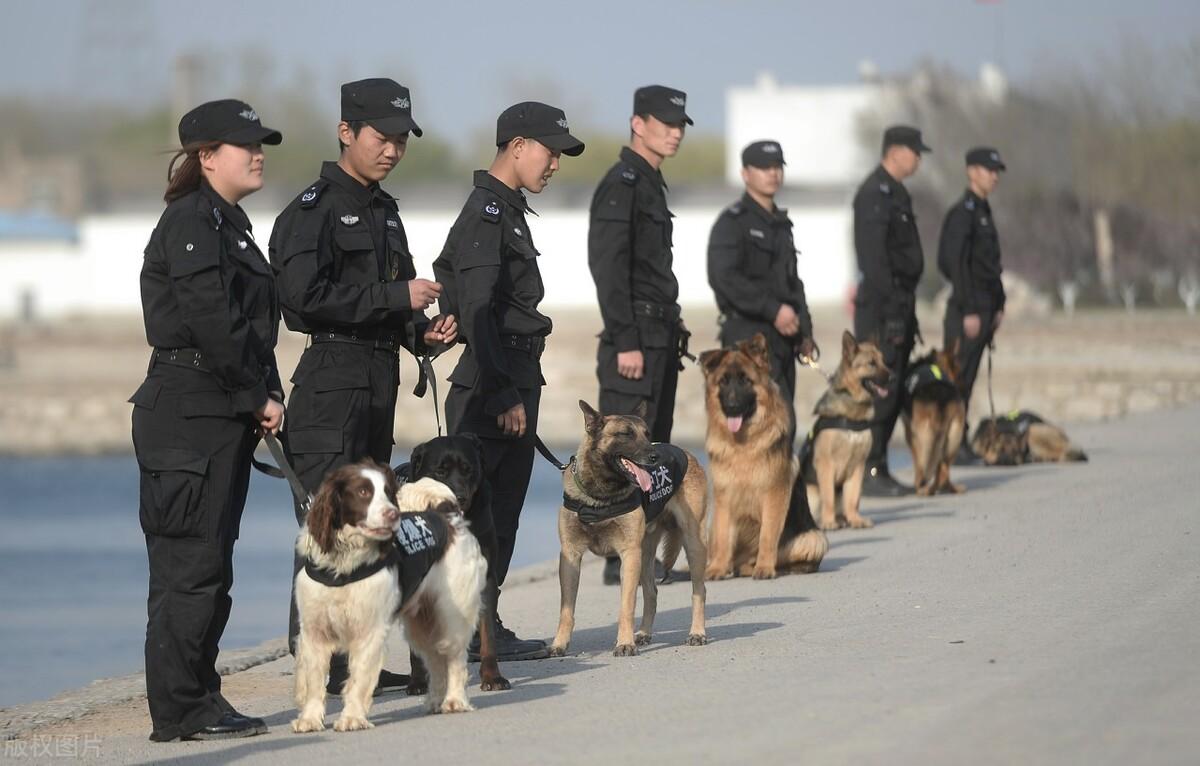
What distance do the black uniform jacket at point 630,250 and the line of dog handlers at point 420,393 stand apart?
2 centimetres

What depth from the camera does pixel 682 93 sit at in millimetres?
9641

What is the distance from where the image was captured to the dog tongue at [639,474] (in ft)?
24.0

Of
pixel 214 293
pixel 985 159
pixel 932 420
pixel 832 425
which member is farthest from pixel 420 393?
pixel 985 159

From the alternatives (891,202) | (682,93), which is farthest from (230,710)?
Answer: (891,202)

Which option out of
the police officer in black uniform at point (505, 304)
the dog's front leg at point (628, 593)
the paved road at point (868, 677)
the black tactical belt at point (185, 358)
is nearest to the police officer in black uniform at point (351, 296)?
the police officer in black uniform at point (505, 304)

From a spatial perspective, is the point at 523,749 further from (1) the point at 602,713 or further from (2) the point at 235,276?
(2) the point at 235,276

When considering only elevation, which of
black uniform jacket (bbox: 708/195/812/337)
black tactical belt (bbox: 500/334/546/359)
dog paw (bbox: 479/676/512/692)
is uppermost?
black uniform jacket (bbox: 708/195/812/337)

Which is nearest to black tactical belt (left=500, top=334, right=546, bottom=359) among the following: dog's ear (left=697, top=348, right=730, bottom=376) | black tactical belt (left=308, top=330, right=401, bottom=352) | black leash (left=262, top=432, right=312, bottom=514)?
black tactical belt (left=308, top=330, right=401, bottom=352)

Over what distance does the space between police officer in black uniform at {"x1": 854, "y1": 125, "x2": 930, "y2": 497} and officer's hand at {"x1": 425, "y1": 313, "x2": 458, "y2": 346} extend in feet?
21.1

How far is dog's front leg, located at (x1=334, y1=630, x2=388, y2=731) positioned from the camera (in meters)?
5.81

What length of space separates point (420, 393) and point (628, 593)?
125cm

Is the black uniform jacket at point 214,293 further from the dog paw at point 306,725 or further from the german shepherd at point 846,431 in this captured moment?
the german shepherd at point 846,431

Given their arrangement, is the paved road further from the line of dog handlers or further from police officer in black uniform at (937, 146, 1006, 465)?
police officer in black uniform at (937, 146, 1006, 465)

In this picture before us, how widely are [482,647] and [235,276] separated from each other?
70.3 inches
